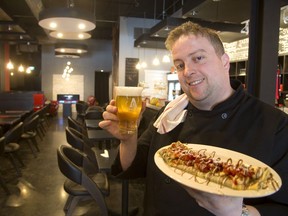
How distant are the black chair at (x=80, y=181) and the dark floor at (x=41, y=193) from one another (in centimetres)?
81

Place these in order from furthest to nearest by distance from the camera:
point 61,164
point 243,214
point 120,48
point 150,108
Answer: point 120,48, point 150,108, point 61,164, point 243,214

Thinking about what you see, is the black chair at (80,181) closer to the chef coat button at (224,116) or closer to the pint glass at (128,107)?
the pint glass at (128,107)

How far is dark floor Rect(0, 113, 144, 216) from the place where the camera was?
149 inches

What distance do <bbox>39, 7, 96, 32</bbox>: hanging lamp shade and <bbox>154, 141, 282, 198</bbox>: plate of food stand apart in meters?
3.85

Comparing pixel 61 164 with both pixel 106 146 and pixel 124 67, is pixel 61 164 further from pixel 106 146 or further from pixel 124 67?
pixel 124 67

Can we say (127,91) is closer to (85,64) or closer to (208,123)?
(208,123)

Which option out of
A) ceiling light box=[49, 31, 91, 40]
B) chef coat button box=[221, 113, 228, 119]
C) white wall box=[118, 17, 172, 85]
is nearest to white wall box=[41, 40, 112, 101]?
white wall box=[118, 17, 172, 85]

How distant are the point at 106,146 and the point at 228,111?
15.4 ft

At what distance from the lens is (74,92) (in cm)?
1633

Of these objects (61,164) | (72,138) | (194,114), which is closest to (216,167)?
(194,114)

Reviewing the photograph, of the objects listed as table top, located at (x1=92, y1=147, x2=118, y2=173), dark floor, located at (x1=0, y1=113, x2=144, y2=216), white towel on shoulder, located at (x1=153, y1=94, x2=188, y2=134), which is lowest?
dark floor, located at (x1=0, y1=113, x2=144, y2=216)

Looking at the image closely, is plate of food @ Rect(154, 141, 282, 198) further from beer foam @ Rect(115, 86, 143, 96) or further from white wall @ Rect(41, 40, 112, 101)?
white wall @ Rect(41, 40, 112, 101)

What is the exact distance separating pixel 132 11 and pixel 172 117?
9259 millimetres

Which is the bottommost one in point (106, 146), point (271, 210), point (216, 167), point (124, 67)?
point (106, 146)
